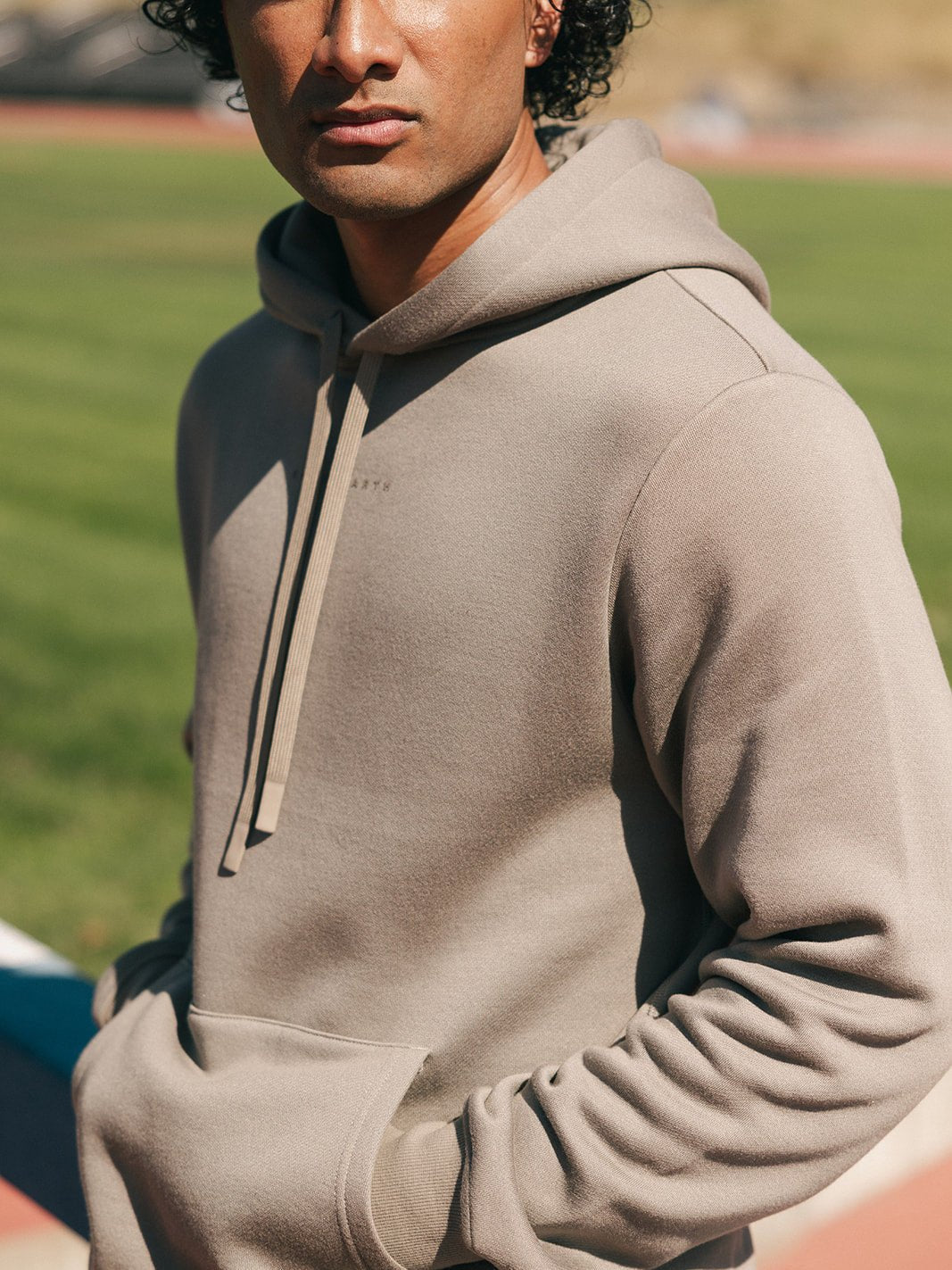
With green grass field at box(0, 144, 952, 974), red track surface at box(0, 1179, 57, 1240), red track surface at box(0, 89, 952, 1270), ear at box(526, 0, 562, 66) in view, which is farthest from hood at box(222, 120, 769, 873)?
red track surface at box(0, 89, 952, 1270)

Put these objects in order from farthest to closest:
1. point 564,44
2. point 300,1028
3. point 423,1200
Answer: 1. point 564,44
2. point 300,1028
3. point 423,1200

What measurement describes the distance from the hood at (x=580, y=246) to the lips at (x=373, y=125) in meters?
0.14

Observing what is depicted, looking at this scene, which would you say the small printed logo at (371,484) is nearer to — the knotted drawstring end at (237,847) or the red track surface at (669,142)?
the knotted drawstring end at (237,847)

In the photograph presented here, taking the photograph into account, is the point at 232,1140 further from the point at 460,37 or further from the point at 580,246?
the point at 460,37

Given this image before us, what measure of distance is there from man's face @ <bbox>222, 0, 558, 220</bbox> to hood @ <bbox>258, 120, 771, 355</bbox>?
8 cm

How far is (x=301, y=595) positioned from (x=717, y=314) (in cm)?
55

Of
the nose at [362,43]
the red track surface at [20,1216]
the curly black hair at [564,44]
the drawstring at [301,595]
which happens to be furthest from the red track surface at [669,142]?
the nose at [362,43]

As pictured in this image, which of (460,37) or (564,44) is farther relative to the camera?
(564,44)

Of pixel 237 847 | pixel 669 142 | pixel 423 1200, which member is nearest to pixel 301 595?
pixel 237 847

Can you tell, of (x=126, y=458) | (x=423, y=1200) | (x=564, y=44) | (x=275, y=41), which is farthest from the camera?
(x=126, y=458)

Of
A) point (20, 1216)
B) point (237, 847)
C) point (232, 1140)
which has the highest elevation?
point (237, 847)

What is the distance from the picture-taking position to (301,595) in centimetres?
172

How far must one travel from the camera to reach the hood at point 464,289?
158 centimetres

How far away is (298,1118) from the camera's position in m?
1.60
